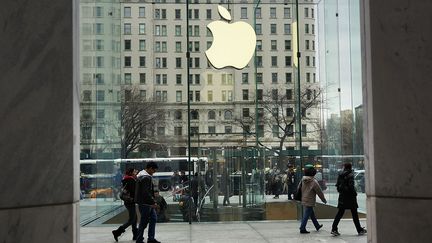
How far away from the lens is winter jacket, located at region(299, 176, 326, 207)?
13008 millimetres

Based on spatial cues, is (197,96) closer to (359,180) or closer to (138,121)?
(138,121)

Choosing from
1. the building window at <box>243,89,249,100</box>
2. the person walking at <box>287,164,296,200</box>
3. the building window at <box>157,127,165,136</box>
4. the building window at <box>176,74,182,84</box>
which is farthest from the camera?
the building window at <box>157,127,165,136</box>

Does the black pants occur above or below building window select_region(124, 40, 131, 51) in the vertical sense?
below

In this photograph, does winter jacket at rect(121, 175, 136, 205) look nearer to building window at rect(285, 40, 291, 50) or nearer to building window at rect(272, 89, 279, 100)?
building window at rect(285, 40, 291, 50)

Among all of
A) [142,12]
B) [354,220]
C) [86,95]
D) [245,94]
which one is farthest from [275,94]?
[354,220]

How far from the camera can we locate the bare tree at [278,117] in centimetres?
1898

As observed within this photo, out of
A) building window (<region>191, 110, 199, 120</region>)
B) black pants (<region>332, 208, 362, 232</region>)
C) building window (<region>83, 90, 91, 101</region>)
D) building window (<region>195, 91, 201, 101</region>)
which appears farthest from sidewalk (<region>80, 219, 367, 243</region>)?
building window (<region>195, 91, 201, 101</region>)

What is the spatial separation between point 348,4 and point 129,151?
7.67m

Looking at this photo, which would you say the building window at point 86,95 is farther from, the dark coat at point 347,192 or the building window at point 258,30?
the dark coat at point 347,192
